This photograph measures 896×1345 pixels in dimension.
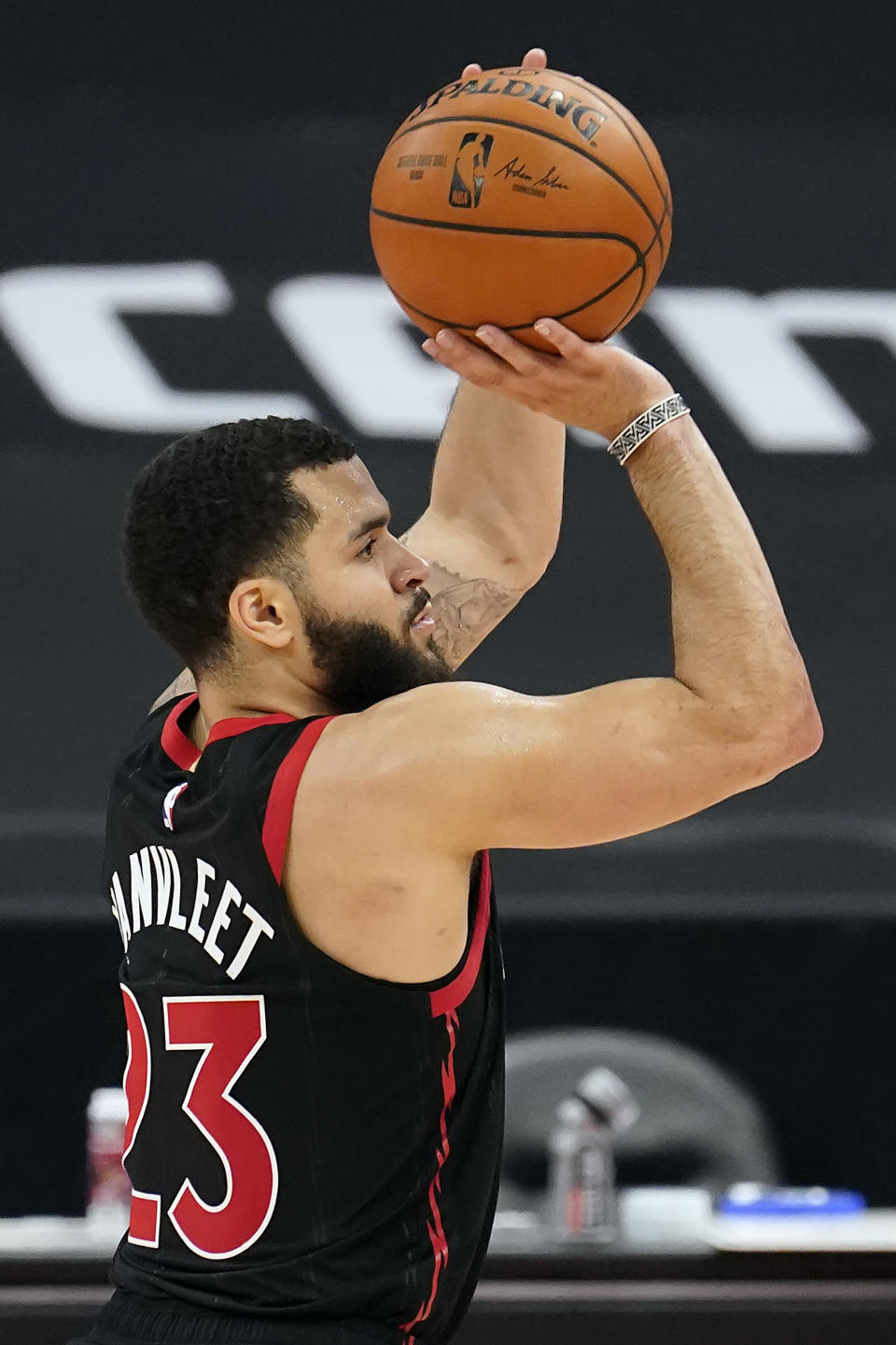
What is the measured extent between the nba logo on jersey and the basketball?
621 mm

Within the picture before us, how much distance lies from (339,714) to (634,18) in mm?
3151

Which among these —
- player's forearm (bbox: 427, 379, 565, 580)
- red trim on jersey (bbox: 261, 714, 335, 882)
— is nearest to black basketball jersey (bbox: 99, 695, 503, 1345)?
red trim on jersey (bbox: 261, 714, 335, 882)

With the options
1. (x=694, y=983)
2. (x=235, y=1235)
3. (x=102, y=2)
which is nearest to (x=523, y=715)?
(x=235, y=1235)

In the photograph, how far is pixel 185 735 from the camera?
2133mm

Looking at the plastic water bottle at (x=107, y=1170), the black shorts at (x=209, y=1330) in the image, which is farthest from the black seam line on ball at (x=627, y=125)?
the plastic water bottle at (x=107, y=1170)

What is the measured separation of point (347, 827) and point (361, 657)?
0.24 meters

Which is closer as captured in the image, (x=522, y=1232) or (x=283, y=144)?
(x=522, y=1232)

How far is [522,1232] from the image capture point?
11.6 feet

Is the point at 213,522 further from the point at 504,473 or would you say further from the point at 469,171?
the point at 504,473

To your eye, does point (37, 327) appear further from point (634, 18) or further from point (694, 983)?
point (694, 983)

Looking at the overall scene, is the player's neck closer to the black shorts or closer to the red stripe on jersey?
the red stripe on jersey

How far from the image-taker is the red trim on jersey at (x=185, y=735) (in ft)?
6.41

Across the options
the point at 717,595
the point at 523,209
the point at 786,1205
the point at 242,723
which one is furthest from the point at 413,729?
the point at 786,1205

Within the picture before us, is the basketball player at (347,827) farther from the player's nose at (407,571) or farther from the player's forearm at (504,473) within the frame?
the player's forearm at (504,473)
